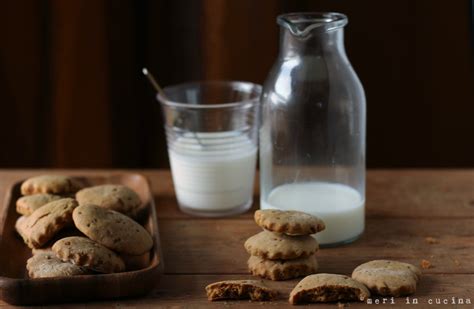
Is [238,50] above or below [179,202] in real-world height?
above

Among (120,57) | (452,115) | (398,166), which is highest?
(120,57)

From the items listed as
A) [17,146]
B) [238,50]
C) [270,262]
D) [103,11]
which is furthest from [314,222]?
[17,146]

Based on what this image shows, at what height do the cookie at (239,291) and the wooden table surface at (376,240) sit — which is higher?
the cookie at (239,291)

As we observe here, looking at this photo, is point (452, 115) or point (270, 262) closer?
point (270, 262)

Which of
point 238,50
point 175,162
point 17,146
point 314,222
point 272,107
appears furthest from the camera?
point 17,146

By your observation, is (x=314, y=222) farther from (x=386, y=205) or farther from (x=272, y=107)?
(x=386, y=205)

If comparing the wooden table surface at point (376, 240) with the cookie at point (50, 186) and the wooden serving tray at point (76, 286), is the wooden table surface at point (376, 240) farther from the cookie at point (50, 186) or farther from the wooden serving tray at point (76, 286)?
the cookie at point (50, 186)

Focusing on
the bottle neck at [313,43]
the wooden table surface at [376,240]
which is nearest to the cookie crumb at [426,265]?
the wooden table surface at [376,240]
